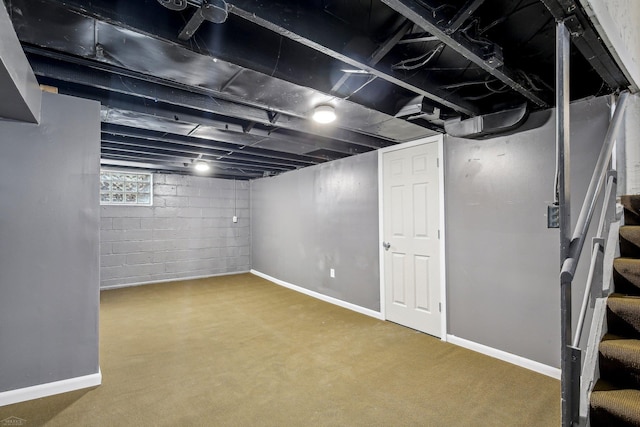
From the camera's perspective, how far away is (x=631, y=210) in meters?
1.99

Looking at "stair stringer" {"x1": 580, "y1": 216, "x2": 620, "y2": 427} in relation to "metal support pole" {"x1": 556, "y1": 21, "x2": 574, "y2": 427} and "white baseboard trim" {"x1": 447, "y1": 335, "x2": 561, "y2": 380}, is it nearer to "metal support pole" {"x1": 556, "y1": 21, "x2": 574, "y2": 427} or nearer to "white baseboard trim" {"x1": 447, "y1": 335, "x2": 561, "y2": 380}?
"metal support pole" {"x1": 556, "y1": 21, "x2": 574, "y2": 427}

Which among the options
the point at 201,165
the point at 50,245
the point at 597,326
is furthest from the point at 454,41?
the point at 201,165

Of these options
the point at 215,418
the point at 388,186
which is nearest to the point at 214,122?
the point at 388,186

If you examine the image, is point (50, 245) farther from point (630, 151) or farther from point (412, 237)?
point (630, 151)

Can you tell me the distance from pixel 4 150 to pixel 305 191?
3593mm

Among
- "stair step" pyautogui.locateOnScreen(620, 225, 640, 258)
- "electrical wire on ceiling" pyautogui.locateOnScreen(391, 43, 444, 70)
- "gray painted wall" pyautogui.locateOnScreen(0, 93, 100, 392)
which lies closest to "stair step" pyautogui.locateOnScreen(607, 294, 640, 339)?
"stair step" pyautogui.locateOnScreen(620, 225, 640, 258)

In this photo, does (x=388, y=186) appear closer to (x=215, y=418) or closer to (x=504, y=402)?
(x=504, y=402)

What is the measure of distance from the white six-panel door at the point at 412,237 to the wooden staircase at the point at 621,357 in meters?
1.58

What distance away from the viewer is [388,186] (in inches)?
146

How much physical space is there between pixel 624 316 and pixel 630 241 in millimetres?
611

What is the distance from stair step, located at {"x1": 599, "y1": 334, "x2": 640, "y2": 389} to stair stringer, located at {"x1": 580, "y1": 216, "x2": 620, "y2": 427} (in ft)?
0.09

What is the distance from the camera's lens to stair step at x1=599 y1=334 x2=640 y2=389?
1283mm

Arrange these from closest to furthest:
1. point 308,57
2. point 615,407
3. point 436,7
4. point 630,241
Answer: point 615,407 → point 436,7 → point 630,241 → point 308,57

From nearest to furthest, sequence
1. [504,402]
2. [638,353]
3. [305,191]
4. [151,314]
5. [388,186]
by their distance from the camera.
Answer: [638,353], [504,402], [388,186], [151,314], [305,191]
